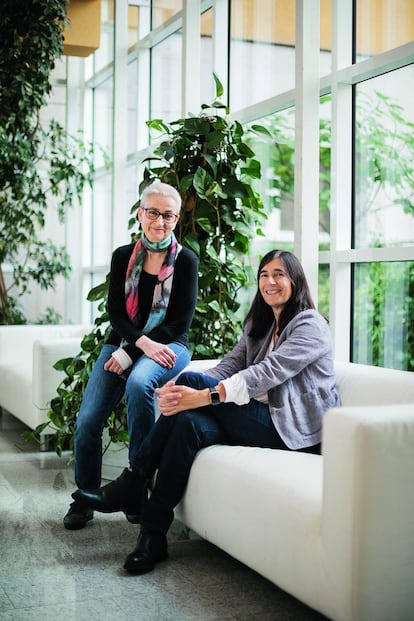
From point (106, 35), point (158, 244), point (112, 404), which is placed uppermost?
point (106, 35)

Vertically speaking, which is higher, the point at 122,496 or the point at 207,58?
the point at 207,58

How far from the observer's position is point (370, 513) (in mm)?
2068

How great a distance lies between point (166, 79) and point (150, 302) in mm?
3146

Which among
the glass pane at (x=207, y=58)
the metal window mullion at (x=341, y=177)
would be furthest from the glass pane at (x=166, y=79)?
the metal window mullion at (x=341, y=177)

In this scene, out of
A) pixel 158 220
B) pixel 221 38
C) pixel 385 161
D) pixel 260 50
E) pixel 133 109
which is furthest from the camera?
pixel 133 109

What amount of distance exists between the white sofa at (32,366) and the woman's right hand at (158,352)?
1.70 meters

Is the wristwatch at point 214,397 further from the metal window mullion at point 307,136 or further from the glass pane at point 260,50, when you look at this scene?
the glass pane at point 260,50

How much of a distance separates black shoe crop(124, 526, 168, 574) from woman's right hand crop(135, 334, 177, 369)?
755mm

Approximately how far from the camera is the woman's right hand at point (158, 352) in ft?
11.1

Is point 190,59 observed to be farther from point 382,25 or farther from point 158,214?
point 158,214

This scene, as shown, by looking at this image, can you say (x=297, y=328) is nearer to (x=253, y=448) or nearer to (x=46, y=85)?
(x=253, y=448)

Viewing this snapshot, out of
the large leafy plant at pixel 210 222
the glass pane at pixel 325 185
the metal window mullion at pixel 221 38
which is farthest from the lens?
the glass pane at pixel 325 185

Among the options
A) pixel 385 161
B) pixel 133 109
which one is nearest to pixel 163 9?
pixel 133 109

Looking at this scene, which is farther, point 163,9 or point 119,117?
point 119,117
